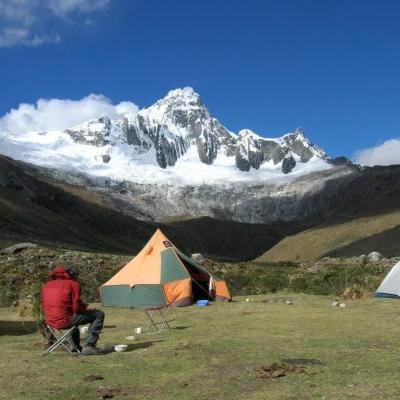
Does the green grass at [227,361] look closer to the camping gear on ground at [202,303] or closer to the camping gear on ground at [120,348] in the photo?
the camping gear on ground at [120,348]

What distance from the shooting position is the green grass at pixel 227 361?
11.5 meters

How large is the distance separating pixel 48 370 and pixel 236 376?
4212 millimetres

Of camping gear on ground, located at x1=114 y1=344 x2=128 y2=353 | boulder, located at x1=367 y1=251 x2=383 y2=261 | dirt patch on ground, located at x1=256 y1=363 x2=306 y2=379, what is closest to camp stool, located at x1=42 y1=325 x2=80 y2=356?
camping gear on ground, located at x1=114 y1=344 x2=128 y2=353

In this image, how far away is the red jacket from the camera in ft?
51.9

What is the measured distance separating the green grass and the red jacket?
908 millimetres

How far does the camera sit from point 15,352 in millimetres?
16844

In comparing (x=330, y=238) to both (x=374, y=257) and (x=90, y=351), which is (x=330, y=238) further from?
(x=90, y=351)

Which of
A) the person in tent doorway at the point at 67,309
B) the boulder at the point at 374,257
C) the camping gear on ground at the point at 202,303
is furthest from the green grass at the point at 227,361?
the boulder at the point at 374,257

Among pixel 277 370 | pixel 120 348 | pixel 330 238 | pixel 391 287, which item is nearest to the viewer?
pixel 277 370

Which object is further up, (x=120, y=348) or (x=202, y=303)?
(x=202, y=303)

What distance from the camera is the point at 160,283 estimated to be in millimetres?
30672

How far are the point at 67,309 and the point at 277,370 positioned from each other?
19.1 feet

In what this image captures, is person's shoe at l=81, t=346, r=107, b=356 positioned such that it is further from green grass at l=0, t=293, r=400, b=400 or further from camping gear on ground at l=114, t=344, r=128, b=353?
camping gear on ground at l=114, t=344, r=128, b=353

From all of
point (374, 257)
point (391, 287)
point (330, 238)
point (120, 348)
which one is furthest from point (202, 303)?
point (330, 238)
